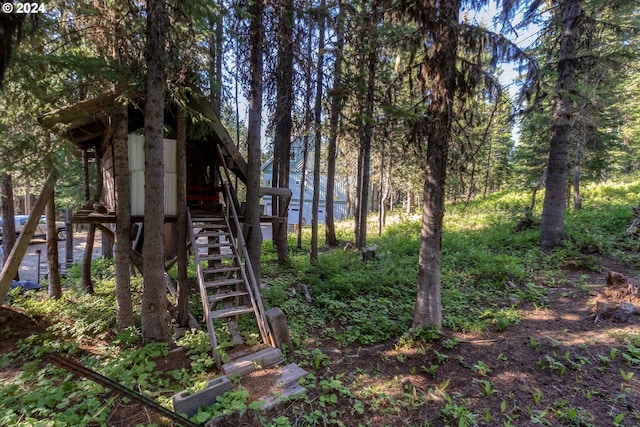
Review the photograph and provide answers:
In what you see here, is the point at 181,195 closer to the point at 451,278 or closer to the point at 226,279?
the point at 226,279

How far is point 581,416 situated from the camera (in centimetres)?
331

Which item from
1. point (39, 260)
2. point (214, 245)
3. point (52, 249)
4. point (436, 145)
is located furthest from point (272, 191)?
point (39, 260)

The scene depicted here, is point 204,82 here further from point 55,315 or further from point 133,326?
point 55,315

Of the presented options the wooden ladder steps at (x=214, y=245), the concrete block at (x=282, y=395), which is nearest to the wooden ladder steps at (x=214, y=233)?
the wooden ladder steps at (x=214, y=245)

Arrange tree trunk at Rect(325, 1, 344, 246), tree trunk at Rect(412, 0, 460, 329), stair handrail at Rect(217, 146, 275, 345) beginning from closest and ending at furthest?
tree trunk at Rect(412, 0, 460, 329), stair handrail at Rect(217, 146, 275, 345), tree trunk at Rect(325, 1, 344, 246)

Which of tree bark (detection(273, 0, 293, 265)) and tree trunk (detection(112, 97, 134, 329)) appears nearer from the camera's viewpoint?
tree trunk (detection(112, 97, 134, 329))

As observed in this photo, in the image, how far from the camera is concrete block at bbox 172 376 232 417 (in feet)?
10.6

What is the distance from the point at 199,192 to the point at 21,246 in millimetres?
3608

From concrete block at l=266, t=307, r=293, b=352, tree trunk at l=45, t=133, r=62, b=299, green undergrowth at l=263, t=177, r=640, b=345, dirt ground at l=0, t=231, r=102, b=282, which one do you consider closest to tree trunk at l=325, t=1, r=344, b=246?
green undergrowth at l=263, t=177, r=640, b=345

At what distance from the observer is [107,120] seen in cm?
557

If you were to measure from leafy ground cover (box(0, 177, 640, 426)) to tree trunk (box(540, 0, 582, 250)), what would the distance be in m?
0.56

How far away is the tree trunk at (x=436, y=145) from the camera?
4.48 m

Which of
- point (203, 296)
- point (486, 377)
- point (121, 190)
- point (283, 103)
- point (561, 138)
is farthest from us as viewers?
point (561, 138)

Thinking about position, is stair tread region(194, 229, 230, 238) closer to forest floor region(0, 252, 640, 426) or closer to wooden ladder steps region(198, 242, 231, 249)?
wooden ladder steps region(198, 242, 231, 249)
